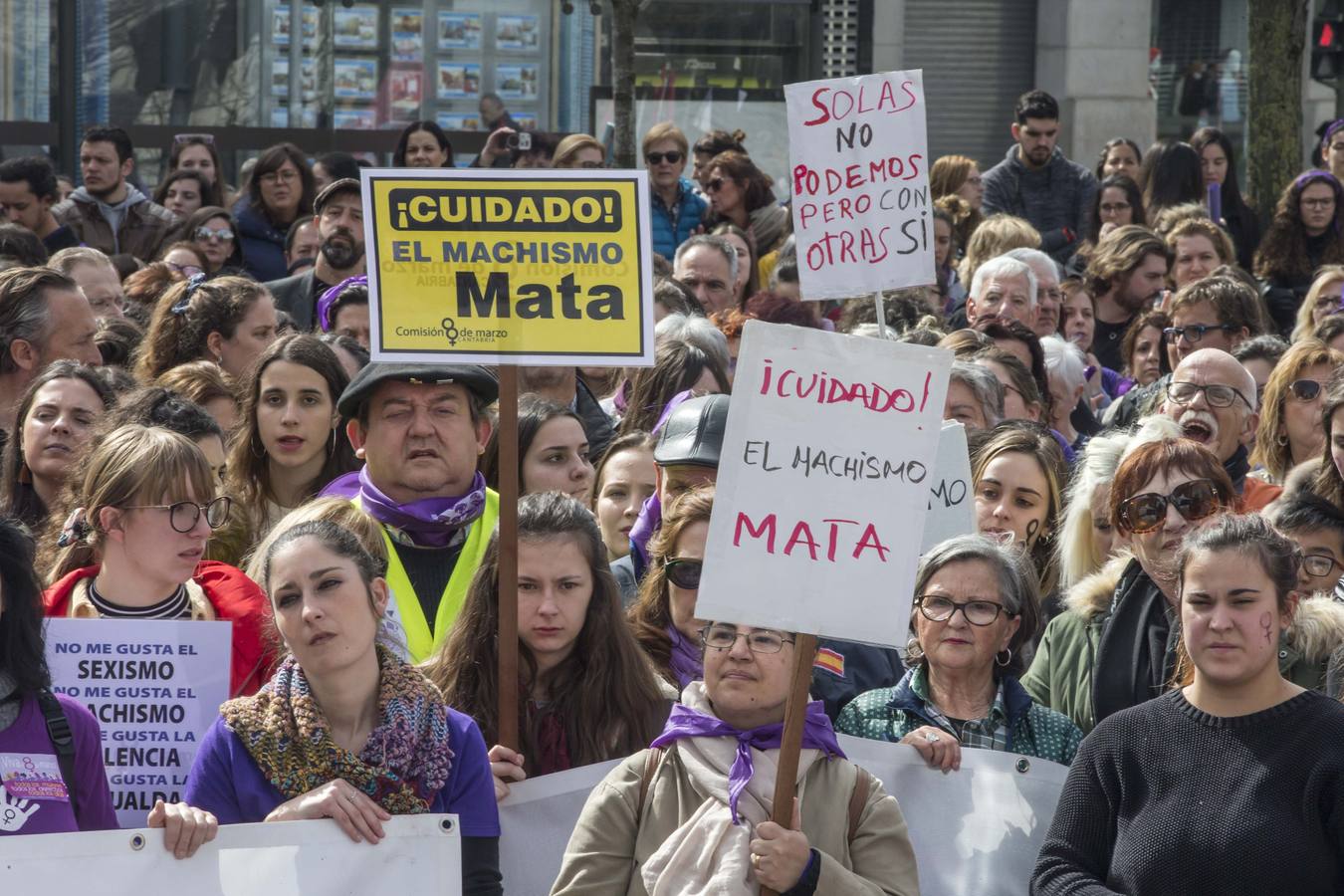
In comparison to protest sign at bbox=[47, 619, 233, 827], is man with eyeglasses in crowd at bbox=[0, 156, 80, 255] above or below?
above

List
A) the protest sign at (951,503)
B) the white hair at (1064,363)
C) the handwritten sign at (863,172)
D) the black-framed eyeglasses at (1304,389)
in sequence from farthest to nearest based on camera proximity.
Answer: the white hair at (1064,363) < the black-framed eyeglasses at (1304,389) < the handwritten sign at (863,172) < the protest sign at (951,503)

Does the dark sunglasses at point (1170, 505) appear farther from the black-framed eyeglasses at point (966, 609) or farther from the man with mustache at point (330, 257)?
the man with mustache at point (330, 257)

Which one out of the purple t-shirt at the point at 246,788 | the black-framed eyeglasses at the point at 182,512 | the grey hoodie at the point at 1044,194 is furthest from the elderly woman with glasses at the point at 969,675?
the grey hoodie at the point at 1044,194

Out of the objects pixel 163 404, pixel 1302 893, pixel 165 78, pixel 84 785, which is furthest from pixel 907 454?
pixel 165 78

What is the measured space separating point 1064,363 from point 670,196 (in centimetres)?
390

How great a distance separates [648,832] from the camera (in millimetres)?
3809

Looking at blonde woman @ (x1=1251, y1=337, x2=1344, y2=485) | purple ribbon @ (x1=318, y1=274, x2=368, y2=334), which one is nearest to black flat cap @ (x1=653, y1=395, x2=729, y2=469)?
blonde woman @ (x1=1251, y1=337, x2=1344, y2=485)

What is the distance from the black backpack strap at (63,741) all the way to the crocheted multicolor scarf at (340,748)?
29 cm

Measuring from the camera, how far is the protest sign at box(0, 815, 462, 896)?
11.7ft

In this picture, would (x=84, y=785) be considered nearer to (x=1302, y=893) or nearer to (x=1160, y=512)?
(x=1302, y=893)

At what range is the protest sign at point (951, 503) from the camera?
5.41m

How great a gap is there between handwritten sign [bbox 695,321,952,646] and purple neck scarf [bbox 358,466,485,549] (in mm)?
1313

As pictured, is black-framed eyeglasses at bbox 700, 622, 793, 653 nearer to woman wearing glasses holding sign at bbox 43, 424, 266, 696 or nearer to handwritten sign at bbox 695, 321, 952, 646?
handwritten sign at bbox 695, 321, 952, 646

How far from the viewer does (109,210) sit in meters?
11.0
